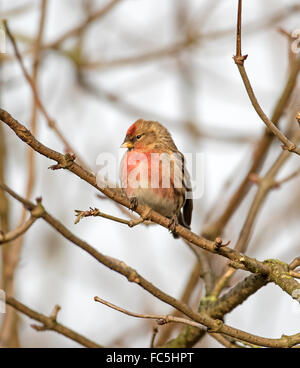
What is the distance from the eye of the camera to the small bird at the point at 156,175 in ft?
15.3

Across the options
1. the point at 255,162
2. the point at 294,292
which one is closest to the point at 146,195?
the point at 255,162

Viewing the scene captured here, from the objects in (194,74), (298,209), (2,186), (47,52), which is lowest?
(2,186)

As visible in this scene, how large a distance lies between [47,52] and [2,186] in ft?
10.7

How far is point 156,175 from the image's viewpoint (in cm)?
465

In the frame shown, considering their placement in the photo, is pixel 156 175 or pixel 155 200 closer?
pixel 156 175

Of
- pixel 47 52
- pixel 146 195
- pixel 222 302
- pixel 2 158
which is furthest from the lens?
pixel 47 52

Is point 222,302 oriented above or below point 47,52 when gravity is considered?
below

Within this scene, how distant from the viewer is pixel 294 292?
2.90m

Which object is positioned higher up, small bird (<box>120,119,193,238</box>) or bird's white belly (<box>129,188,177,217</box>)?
small bird (<box>120,119,193,238</box>)

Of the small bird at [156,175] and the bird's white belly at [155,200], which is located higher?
the small bird at [156,175]

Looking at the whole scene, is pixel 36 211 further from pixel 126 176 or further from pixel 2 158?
pixel 2 158

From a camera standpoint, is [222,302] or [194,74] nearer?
[222,302]

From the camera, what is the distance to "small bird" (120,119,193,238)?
467cm
